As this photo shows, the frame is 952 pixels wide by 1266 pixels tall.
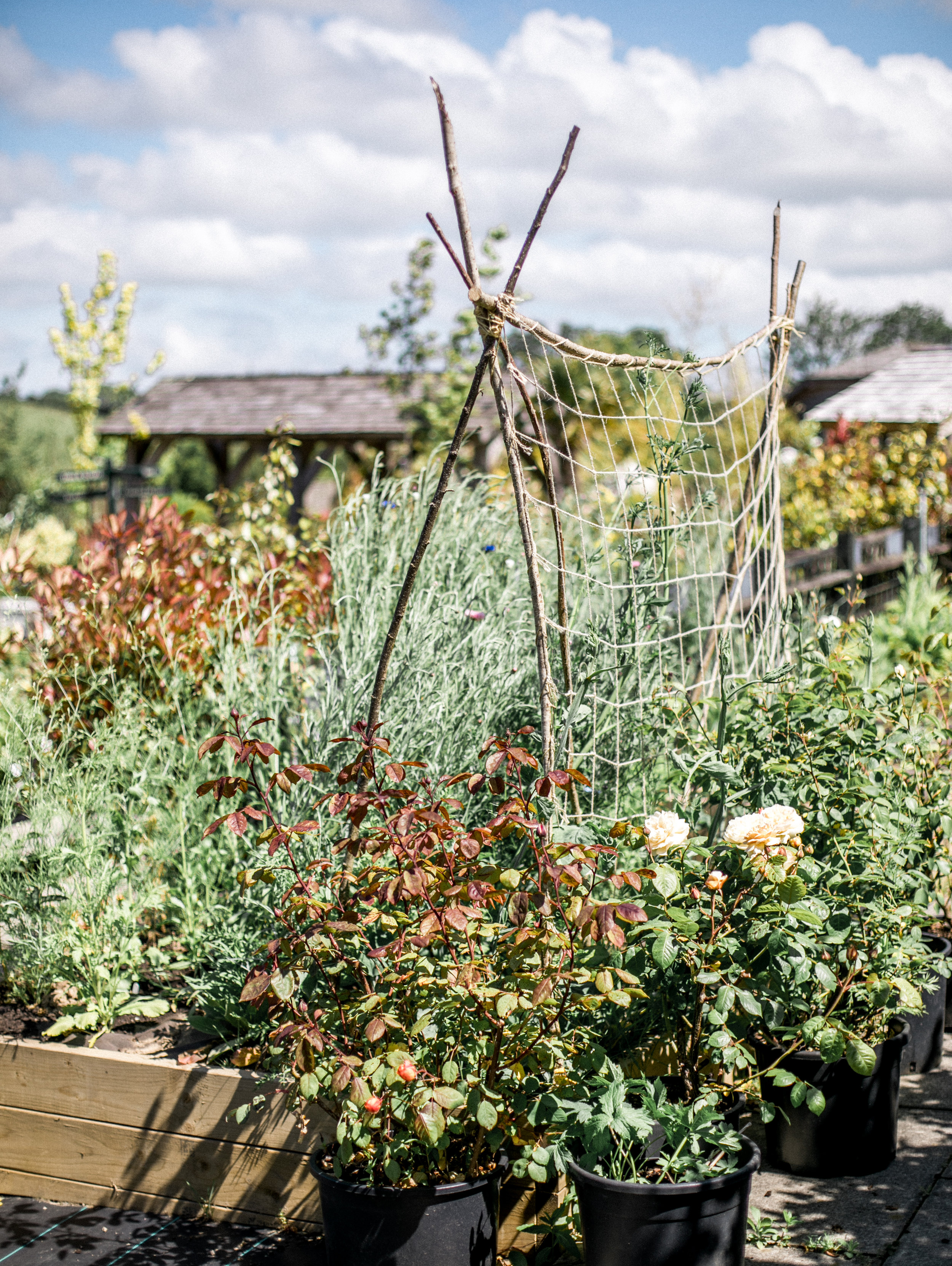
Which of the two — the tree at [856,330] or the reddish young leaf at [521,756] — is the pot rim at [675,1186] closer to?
the reddish young leaf at [521,756]

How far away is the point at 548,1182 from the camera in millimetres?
1970

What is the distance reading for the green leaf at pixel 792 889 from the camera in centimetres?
177

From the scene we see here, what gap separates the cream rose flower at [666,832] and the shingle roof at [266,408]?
36.7 ft

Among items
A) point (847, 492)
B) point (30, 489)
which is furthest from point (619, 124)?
point (847, 492)

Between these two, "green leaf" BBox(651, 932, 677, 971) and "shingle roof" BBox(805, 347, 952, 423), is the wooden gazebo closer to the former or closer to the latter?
"shingle roof" BBox(805, 347, 952, 423)

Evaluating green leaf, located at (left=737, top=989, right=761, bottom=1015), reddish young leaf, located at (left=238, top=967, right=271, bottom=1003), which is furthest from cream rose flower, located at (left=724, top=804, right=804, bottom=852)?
reddish young leaf, located at (left=238, top=967, right=271, bottom=1003)

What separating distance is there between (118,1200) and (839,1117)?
5.27 feet

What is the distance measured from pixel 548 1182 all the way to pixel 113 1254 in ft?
3.00

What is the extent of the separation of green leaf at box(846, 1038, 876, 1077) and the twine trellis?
26.2 inches

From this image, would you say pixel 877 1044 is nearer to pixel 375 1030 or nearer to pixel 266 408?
pixel 375 1030

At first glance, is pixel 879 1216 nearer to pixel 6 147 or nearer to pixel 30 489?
pixel 30 489

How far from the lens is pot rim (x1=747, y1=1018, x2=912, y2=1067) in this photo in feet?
6.98

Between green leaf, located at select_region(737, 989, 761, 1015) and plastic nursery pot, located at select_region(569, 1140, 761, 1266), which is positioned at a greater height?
green leaf, located at select_region(737, 989, 761, 1015)

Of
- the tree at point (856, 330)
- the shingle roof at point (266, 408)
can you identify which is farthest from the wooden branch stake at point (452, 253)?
the tree at point (856, 330)
